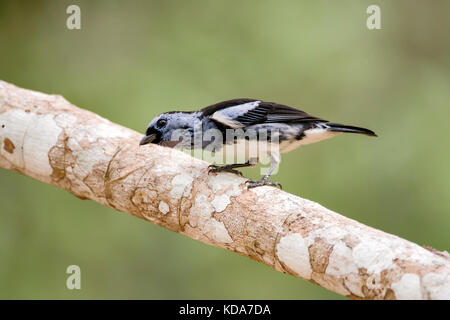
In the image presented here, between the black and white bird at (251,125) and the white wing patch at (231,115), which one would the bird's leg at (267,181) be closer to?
the black and white bird at (251,125)

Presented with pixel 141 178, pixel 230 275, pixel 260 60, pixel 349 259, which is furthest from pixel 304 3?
pixel 349 259

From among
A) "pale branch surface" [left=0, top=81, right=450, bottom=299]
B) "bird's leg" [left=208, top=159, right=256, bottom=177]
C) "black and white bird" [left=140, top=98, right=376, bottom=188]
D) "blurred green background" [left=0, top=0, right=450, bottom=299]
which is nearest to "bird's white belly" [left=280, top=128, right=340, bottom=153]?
"black and white bird" [left=140, top=98, right=376, bottom=188]

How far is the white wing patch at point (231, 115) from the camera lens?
3324 millimetres

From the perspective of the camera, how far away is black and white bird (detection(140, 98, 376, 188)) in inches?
132

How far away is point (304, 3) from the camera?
579 centimetres

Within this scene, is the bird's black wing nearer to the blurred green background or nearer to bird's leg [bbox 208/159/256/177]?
bird's leg [bbox 208/159/256/177]

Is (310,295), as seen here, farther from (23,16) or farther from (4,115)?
(23,16)

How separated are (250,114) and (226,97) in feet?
7.41

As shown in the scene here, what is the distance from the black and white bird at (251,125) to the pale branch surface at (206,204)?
5.6 inches

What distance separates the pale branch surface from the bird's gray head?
7 cm

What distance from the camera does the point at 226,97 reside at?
18.3ft

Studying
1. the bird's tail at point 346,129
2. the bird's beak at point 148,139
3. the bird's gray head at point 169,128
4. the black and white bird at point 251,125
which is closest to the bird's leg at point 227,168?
the black and white bird at point 251,125

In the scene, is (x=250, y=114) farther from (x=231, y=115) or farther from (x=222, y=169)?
(x=222, y=169)
